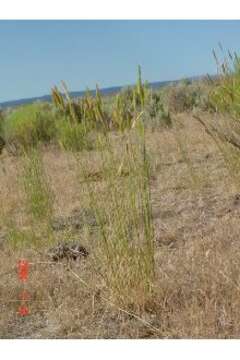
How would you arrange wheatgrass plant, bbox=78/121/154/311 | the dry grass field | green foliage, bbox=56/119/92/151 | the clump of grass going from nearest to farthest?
the dry grass field < wheatgrass plant, bbox=78/121/154/311 < green foliage, bbox=56/119/92/151 < the clump of grass

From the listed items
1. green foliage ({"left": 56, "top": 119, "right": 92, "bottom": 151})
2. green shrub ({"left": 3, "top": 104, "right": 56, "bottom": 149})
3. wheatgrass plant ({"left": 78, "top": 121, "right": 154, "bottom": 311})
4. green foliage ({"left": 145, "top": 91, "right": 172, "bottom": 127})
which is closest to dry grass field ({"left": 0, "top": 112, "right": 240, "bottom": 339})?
wheatgrass plant ({"left": 78, "top": 121, "right": 154, "bottom": 311})

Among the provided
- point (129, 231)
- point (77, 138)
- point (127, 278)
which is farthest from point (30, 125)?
point (127, 278)

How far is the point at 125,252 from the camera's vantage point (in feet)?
11.1

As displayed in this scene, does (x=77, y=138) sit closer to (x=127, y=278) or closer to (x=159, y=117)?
(x=127, y=278)

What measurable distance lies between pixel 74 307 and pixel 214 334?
860 millimetres

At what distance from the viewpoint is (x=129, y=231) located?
11.5 feet

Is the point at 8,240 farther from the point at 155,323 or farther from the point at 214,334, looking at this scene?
the point at 214,334

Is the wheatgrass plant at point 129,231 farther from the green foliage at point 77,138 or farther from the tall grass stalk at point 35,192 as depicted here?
Result: the tall grass stalk at point 35,192

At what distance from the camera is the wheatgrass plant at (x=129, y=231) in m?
3.38

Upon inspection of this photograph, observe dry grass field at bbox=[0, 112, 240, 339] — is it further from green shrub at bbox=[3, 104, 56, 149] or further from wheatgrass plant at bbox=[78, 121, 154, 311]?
green shrub at bbox=[3, 104, 56, 149]

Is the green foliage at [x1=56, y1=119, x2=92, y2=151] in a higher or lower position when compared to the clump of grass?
higher

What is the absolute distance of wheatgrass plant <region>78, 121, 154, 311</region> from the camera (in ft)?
11.1

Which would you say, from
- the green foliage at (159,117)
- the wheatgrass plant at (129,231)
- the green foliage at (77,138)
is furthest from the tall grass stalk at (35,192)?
the green foliage at (159,117)
